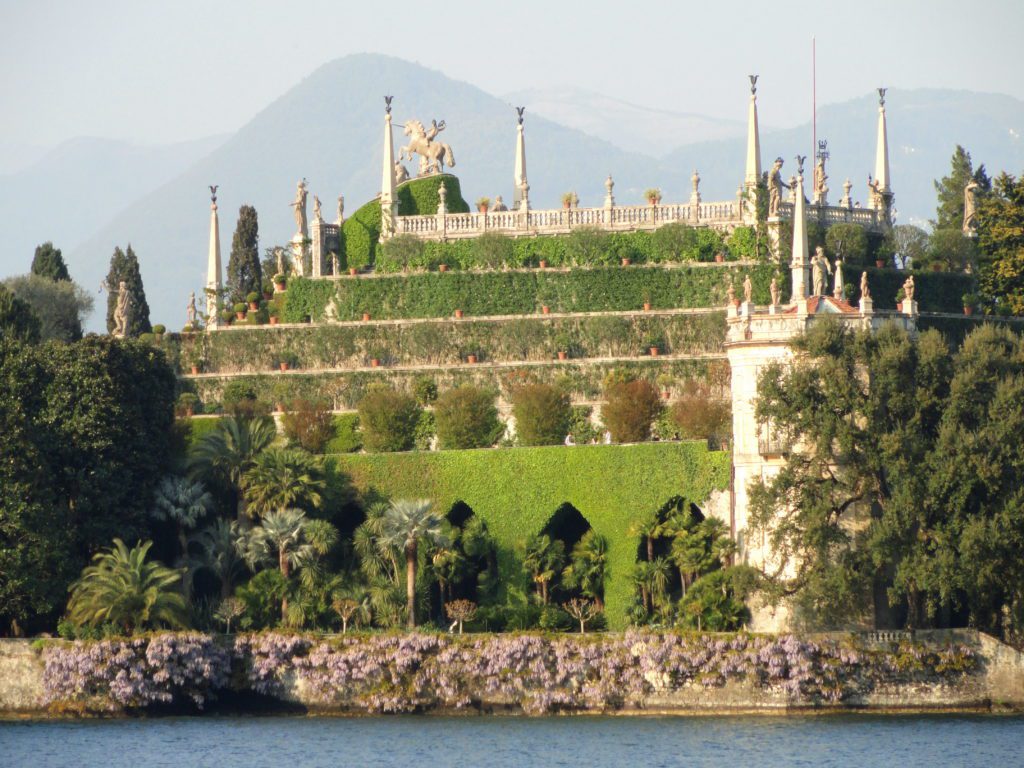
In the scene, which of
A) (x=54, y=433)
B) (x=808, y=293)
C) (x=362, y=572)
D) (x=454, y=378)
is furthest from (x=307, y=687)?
(x=808, y=293)

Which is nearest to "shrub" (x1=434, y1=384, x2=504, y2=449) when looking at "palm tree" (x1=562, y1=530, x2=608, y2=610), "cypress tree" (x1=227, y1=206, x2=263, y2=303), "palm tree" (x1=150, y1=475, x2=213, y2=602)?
"palm tree" (x1=562, y1=530, x2=608, y2=610)

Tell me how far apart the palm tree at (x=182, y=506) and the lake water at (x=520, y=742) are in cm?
727

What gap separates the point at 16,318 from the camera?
75812 mm

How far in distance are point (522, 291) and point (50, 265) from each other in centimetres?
2800

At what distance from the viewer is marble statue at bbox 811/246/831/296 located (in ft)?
229

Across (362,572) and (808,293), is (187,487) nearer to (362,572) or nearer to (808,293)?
(362,572)

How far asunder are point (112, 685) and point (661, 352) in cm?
2384

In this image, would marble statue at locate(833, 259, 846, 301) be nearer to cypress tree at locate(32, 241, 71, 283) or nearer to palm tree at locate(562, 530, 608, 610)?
palm tree at locate(562, 530, 608, 610)

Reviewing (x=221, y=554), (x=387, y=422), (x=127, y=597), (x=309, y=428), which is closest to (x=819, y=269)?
(x=387, y=422)

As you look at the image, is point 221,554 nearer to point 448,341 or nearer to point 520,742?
point 520,742

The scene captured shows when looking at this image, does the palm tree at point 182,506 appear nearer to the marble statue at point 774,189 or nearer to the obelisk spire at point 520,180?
the obelisk spire at point 520,180

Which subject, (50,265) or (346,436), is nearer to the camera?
(346,436)

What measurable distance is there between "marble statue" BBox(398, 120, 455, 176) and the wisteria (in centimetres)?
2803

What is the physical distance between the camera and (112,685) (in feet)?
195
